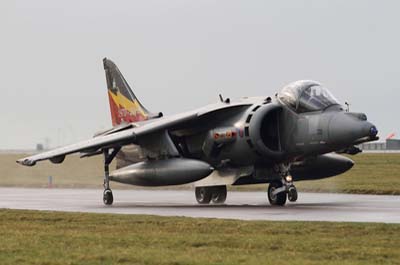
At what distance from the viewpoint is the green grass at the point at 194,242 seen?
11.1 m

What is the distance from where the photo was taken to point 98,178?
38.9 meters

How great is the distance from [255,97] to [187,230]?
372 inches

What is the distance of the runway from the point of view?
60.2ft

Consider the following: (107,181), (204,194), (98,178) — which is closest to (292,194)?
(204,194)

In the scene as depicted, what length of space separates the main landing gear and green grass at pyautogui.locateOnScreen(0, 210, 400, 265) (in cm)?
767

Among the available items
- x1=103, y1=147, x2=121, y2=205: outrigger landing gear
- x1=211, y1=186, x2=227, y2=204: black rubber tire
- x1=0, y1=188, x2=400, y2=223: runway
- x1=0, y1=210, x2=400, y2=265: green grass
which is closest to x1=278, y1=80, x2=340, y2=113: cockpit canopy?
x1=0, y1=188, x2=400, y2=223: runway

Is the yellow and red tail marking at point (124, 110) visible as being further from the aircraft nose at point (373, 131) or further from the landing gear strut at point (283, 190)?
the aircraft nose at point (373, 131)

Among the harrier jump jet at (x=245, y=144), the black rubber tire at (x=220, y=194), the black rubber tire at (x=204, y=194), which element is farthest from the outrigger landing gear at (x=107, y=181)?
the black rubber tire at (x=220, y=194)

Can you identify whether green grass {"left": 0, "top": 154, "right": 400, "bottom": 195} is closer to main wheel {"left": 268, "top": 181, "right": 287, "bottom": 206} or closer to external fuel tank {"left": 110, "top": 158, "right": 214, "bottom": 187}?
main wheel {"left": 268, "top": 181, "right": 287, "bottom": 206}

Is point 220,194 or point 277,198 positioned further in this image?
point 220,194

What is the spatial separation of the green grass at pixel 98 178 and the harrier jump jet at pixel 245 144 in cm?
628

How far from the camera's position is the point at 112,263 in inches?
425

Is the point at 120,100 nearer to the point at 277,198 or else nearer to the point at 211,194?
the point at 211,194

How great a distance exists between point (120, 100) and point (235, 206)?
7793 mm
